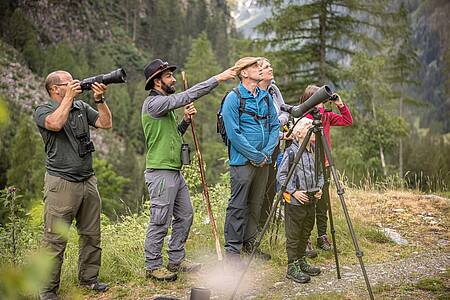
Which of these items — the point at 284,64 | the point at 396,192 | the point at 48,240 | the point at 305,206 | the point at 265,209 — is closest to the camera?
the point at 48,240

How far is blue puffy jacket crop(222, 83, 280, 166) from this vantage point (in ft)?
14.0

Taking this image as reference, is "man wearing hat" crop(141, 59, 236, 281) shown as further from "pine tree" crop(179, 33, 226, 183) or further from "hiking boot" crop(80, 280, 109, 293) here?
"pine tree" crop(179, 33, 226, 183)

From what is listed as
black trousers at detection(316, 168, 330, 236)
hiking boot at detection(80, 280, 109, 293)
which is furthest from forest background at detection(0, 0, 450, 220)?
black trousers at detection(316, 168, 330, 236)

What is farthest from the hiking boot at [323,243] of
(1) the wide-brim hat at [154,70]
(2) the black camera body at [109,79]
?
(2) the black camera body at [109,79]

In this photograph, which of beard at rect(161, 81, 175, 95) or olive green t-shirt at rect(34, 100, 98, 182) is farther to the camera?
beard at rect(161, 81, 175, 95)

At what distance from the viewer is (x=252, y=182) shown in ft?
14.9

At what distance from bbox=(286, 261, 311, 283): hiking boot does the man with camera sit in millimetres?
1859

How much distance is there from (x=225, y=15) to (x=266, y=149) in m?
106

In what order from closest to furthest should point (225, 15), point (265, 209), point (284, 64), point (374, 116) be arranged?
point (265, 209) < point (284, 64) < point (374, 116) < point (225, 15)

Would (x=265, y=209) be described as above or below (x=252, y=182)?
below

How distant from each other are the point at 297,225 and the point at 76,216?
84.6 inches

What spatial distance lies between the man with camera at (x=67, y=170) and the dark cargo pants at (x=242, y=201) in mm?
1329

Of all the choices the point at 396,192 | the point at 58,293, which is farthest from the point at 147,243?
the point at 396,192

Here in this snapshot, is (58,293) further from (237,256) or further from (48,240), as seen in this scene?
(237,256)
